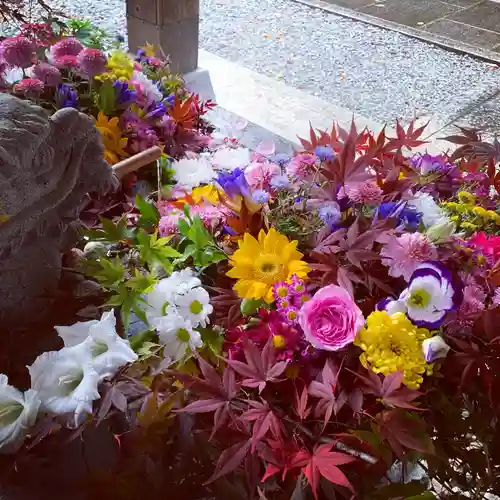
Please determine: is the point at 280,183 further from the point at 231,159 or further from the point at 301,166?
the point at 231,159

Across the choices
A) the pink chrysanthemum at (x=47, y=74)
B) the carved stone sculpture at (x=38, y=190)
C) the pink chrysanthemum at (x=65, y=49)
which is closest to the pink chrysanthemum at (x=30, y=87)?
the pink chrysanthemum at (x=47, y=74)

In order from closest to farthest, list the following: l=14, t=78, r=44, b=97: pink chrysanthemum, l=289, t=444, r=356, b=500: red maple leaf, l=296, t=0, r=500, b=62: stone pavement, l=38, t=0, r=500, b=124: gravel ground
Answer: l=289, t=444, r=356, b=500: red maple leaf, l=14, t=78, r=44, b=97: pink chrysanthemum, l=38, t=0, r=500, b=124: gravel ground, l=296, t=0, r=500, b=62: stone pavement

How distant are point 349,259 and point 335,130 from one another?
369 millimetres

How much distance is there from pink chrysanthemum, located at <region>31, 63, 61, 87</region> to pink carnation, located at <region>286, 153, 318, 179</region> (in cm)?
57

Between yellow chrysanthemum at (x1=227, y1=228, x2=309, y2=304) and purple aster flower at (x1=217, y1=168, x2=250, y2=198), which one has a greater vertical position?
purple aster flower at (x1=217, y1=168, x2=250, y2=198)

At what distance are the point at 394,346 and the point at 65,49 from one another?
Answer: 1028mm

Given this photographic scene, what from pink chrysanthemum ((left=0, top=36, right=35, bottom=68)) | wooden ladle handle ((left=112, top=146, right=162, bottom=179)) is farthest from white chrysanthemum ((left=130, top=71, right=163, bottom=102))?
wooden ladle handle ((left=112, top=146, right=162, bottom=179))

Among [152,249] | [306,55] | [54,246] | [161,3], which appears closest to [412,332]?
[152,249]

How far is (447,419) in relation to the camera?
0.75 meters

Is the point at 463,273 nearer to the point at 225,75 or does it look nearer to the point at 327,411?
the point at 327,411

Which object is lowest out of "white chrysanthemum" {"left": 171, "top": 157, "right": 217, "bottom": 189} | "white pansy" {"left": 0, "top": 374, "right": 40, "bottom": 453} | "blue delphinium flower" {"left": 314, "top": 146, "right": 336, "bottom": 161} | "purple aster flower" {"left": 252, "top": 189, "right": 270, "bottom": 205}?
"white chrysanthemum" {"left": 171, "top": 157, "right": 217, "bottom": 189}

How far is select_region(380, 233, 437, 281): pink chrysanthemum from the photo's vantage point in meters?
0.79

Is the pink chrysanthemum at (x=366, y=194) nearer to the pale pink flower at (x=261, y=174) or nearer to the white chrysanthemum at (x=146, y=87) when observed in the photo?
the pale pink flower at (x=261, y=174)

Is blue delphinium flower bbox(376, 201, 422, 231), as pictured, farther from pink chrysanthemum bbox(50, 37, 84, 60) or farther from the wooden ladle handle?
pink chrysanthemum bbox(50, 37, 84, 60)
